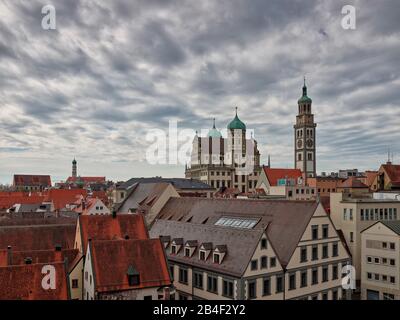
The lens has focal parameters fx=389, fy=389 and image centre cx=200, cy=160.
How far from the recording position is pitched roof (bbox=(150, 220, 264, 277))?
3562cm

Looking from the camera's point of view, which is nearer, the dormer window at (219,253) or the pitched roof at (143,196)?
the dormer window at (219,253)

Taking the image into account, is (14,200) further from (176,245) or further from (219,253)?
(219,253)

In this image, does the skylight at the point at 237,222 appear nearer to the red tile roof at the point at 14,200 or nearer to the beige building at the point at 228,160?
the red tile roof at the point at 14,200

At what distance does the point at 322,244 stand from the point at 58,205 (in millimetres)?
90802

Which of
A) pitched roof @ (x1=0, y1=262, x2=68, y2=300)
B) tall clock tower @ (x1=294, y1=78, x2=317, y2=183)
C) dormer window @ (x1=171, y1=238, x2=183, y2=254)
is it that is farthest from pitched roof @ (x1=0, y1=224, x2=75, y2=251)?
tall clock tower @ (x1=294, y1=78, x2=317, y2=183)

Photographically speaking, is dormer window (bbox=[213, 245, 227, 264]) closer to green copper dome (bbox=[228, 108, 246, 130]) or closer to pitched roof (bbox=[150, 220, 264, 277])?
pitched roof (bbox=[150, 220, 264, 277])

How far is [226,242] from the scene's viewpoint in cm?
3922

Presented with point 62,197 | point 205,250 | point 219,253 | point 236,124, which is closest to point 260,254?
point 219,253

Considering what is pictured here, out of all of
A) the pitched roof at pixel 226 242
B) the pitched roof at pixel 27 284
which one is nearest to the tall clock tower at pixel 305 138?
the pitched roof at pixel 226 242

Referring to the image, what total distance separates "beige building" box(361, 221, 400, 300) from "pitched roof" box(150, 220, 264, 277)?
24.1 meters

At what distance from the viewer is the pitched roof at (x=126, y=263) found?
32.2m

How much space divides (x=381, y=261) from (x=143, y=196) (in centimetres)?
3912

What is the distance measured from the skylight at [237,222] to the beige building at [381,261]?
62.0ft
